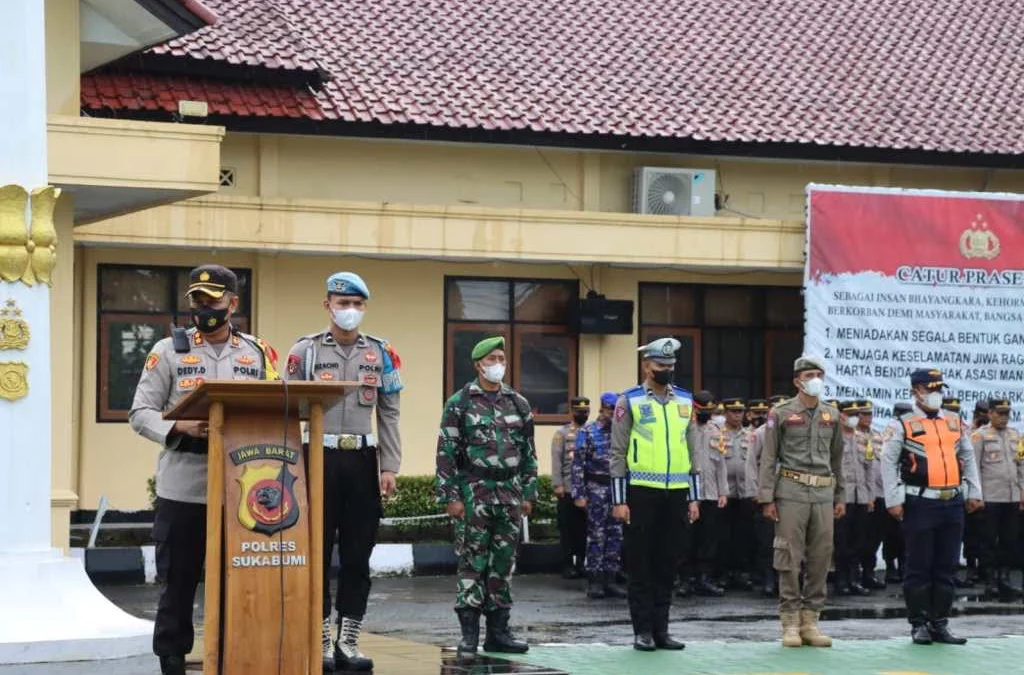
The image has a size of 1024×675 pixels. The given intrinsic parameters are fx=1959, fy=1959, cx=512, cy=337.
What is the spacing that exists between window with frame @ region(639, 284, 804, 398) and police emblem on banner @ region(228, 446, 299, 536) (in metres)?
16.7

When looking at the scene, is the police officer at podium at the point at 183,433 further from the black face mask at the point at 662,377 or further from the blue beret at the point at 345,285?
the black face mask at the point at 662,377

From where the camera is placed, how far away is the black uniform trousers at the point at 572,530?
20.8 m

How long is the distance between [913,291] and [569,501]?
5.73m

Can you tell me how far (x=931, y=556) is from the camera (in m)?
14.0

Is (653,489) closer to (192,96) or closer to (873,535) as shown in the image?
(873,535)

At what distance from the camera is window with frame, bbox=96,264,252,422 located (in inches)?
896

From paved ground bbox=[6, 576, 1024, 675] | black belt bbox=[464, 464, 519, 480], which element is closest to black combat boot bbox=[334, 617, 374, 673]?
paved ground bbox=[6, 576, 1024, 675]

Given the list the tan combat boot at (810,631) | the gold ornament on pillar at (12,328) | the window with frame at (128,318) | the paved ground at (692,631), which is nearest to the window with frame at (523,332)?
the window with frame at (128,318)

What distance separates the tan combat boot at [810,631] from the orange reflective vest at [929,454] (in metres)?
1.22

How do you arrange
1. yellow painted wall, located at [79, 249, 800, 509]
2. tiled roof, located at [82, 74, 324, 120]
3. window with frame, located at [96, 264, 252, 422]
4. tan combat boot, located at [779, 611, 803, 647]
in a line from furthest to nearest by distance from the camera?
window with frame, located at [96, 264, 252, 422], yellow painted wall, located at [79, 249, 800, 509], tiled roof, located at [82, 74, 324, 120], tan combat boot, located at [779, 611, 803, 647]

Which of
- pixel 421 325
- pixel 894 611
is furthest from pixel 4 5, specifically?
pixel 421 325

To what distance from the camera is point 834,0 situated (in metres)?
30.4

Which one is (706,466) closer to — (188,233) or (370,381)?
(188,233)

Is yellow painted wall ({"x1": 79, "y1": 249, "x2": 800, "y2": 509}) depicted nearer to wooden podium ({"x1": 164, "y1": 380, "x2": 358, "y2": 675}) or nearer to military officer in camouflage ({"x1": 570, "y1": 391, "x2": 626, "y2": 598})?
military officer in camouflage ({"x1": 570, "y1": 391, "x2": 626, "y2": 598})
